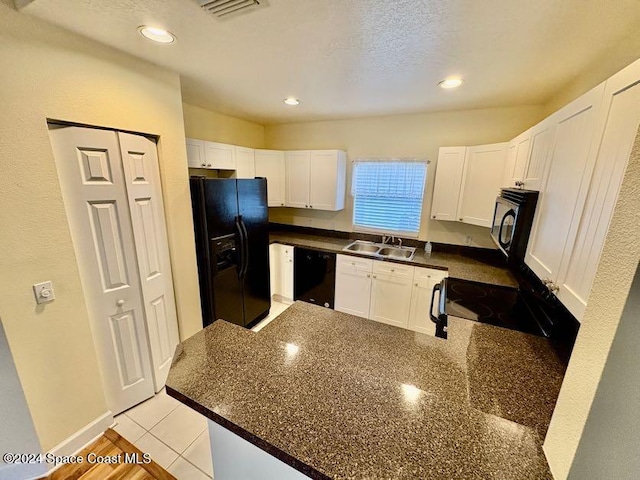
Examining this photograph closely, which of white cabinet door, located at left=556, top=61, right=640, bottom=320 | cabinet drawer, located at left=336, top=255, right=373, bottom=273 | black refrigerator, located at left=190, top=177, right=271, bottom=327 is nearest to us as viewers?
white cabinet door, located at left=556, top=61, right=640, bottom=320

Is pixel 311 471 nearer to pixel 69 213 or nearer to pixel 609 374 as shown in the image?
pixel 609 374

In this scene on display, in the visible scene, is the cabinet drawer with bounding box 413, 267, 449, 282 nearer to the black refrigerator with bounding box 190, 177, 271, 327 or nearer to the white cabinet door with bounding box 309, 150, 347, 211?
the white cabinet door with bounding box 309, 150, 347, 211

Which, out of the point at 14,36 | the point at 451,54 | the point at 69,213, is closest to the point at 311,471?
the point at 69,213

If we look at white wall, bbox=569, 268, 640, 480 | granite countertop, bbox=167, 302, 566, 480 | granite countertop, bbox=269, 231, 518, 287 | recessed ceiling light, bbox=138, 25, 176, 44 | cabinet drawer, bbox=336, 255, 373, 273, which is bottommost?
cabinet drawer, bbox=336, 255, 373, 273

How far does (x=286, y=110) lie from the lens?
9.61 ft

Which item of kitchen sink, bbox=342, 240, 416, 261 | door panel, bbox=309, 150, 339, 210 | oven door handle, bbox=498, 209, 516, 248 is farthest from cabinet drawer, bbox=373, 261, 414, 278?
door panel, bbox=309, 150, 339, 210

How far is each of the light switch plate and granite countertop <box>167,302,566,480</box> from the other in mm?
998

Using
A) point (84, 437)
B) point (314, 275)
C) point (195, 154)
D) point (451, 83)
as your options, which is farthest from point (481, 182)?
point (84, 437)

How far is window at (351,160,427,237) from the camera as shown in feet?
10.3

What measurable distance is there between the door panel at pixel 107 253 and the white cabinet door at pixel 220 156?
3.62ft

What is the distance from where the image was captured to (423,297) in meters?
2.71

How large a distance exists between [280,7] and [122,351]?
2.36 meters

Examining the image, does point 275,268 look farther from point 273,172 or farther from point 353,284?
point 273,172

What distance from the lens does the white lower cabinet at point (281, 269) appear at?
340 centimetres
